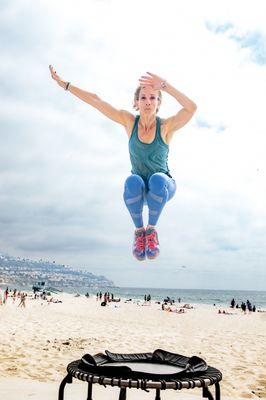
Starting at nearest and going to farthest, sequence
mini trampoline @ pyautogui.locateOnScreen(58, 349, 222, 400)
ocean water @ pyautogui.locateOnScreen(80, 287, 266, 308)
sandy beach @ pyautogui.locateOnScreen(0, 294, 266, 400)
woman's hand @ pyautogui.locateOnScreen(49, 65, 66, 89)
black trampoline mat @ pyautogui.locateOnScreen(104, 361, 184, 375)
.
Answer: mini trampoline @ pyautogui.locateOnScreen(58, 349, 222, 400)
black trampoline mat @ pyautogui.locateOnScreen(104, 361, 184, 375)
woman's hand @ pyautogui.locateOnScreen(49, 65, 66, 89)
sandy beach @ pyautogui.locateOnScreen(0, 294, 266, 400)
ocean water @ pyautogui.locateOnScreen(80, 287, 266, 308)

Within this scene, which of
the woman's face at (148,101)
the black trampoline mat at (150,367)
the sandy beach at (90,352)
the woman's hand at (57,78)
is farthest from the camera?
the sandy beach at (90,352)

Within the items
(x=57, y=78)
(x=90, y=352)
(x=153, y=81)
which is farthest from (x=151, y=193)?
(x=90, y=352)

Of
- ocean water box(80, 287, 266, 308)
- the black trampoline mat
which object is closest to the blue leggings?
the black trampoline mat

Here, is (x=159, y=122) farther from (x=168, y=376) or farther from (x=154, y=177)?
(x=168, y=376)

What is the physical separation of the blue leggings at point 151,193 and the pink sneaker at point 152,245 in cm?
13

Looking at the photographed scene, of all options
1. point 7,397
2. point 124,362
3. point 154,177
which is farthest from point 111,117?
point 7,397

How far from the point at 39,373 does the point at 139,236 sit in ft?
14.0

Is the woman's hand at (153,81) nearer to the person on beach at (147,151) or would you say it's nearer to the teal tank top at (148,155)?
the person on beach at (147,151)

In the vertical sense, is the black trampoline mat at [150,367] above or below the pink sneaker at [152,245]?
below

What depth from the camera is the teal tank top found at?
153 inches

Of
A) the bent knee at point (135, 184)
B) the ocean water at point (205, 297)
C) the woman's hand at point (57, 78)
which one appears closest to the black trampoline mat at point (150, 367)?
the bent knee at point (135, 184)

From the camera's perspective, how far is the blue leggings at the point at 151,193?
3773 mm

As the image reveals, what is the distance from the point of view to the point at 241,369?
8164mm

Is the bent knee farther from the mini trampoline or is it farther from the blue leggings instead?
the mini trampoline
